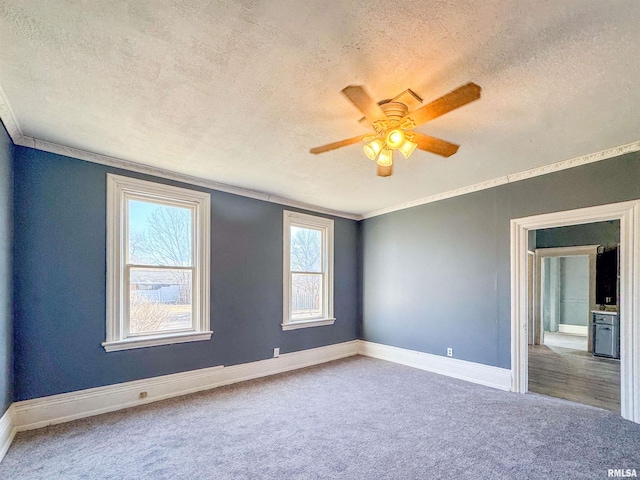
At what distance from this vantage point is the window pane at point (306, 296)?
520cm

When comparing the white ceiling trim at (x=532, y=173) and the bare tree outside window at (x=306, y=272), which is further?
the bare tree outside window at (x=306, y=272)

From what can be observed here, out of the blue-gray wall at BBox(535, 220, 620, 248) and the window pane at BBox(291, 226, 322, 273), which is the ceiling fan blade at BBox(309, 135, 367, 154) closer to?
the window pane at BBox(291, 226, 322, 273)

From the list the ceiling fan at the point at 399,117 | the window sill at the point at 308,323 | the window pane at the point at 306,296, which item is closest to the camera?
the ceiling fan at the point at 399,117

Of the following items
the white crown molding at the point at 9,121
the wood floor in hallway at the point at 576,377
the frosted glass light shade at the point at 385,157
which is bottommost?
the wood floor in hallway at the point at 576,377

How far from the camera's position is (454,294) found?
462 cm

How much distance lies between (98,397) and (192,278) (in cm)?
151

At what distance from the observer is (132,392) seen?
3.46 m

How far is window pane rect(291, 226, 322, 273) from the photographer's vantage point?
5277 millimetres

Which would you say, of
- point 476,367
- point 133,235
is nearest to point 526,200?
point 476,367

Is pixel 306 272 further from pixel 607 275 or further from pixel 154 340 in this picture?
pixel 607 275

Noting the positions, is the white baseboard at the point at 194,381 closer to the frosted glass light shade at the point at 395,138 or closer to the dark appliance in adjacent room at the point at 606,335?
the frosted glass light shade at the point at 395,138

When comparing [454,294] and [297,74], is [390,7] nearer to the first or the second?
[297,74]

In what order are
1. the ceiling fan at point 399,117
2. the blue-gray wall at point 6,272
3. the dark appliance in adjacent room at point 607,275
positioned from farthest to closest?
the dark appliance in adjacent room at point 607,275 < the blue-gray wall at point 6,272 < the ceiling fan at point 399,117

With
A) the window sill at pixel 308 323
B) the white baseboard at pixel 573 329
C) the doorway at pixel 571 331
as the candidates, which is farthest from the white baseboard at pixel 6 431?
the white baseboard at pixel 573 329
